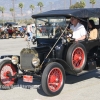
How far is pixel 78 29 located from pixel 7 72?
6.66ft

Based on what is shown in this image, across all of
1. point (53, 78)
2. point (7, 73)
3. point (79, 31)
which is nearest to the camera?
point (53, 78)

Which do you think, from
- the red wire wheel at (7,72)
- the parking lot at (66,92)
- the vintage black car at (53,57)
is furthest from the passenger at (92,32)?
the red wire wheel at (7,72)

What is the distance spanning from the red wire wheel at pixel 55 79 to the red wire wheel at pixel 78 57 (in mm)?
558

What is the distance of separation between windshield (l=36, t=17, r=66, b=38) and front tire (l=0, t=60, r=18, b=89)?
1.09 metres

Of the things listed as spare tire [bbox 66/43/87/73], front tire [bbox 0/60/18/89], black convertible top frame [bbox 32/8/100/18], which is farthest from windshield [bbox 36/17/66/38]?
front tire [bbox 0/60/18/89]

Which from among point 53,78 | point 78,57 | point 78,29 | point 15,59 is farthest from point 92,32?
point 15,59

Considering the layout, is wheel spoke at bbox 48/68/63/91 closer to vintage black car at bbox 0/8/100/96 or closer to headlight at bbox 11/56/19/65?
vintage black car at bbox 0/8/100/96

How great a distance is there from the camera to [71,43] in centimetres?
723

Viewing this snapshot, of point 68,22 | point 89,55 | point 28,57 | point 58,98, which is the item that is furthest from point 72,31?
point 58,98

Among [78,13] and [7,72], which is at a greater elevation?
[78,13]

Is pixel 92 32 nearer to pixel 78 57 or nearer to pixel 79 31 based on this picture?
pixel 79 31

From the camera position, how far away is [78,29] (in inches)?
299

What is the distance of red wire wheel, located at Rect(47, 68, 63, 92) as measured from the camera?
6.54 meters

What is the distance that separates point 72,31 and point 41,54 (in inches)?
43.7
